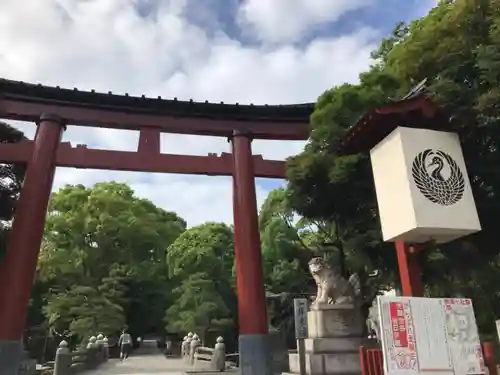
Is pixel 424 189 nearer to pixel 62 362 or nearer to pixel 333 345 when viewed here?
pixel 333 345

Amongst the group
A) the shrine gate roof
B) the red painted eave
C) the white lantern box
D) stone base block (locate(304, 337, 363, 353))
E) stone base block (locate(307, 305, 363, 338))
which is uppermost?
the shrine gate roof

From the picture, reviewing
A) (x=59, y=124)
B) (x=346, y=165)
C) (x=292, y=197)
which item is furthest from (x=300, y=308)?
(x=59, y=124)

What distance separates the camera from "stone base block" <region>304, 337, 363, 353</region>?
9.66 metres

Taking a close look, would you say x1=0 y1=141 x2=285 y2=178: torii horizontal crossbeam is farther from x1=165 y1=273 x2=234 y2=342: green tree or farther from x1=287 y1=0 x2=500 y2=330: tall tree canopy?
x1=165 y1=273 x2=234 y2=342: green tree

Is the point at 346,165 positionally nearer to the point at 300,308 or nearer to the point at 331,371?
the point at 300,308

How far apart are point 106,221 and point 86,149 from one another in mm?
10402

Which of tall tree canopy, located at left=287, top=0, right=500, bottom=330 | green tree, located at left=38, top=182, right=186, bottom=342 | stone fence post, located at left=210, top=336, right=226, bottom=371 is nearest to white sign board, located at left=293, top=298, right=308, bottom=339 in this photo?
tall tree canopy, located at left=287, top=0, right=500, bottom=330

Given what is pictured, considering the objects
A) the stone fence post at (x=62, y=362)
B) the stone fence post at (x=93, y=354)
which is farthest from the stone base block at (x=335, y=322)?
the stone fence post at (x=93, y=354)

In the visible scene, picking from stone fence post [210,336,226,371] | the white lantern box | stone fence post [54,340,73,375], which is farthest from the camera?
stone fence post [210,336,226,371]

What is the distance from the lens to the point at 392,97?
10336mm

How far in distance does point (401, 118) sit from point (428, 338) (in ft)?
10.4

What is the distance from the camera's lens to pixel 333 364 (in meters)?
9.52

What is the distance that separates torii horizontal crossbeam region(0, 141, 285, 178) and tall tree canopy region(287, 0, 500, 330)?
4119 mm

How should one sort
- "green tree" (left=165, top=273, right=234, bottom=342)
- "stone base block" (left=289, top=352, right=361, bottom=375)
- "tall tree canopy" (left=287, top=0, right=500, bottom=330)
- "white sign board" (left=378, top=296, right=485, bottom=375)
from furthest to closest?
"green tree" (left=165, top=273, right=234, bottom=342)
"stone base block" (left=289, top=352, right=361, bottom=375)
"tall tree canopy" (left=287, top=0, right=500, bottom=330)
"white sign board" (left=378, top=296, right=485, bottom=375)
